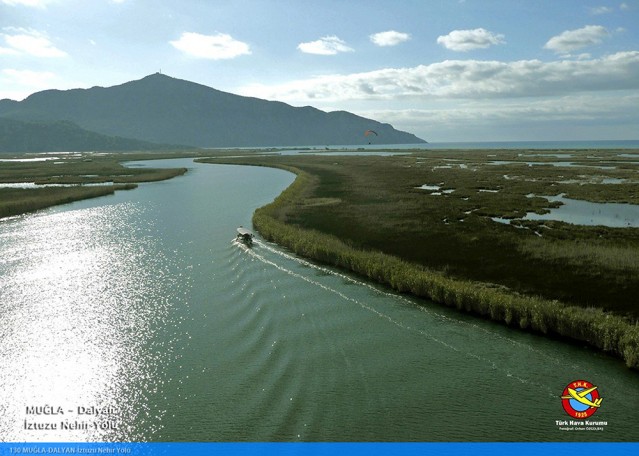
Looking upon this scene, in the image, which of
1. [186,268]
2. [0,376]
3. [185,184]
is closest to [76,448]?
[0,376]

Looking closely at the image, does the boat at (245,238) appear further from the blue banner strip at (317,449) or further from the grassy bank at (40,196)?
the grassy bank at (40,196)

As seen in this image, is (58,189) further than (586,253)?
Yes

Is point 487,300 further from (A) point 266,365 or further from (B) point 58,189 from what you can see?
(B) point 58,189

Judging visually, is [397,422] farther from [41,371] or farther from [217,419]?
[41,371]

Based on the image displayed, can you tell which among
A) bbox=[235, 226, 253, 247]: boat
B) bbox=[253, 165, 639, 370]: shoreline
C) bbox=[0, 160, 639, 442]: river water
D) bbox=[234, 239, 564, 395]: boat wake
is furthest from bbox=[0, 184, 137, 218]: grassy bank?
bbox=[253, 165, 639, 370]: shoreline

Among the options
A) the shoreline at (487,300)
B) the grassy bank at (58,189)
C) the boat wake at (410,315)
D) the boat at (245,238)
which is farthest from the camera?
the grassy bank at (58,189)

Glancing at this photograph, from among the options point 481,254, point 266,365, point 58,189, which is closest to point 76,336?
point 266,365

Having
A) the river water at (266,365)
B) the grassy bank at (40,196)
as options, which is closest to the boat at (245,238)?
the river water at (266,365)
